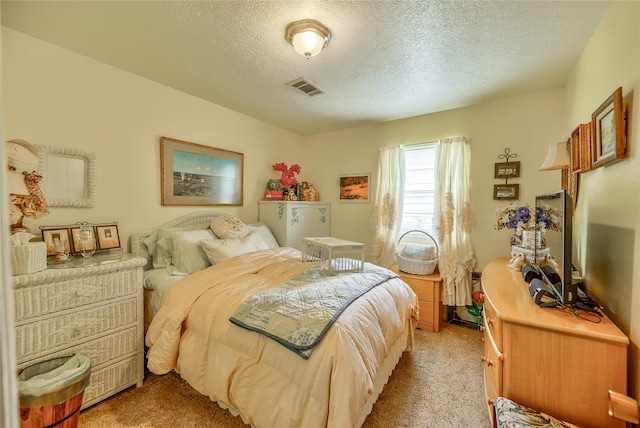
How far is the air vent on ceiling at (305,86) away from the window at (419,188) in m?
1.42

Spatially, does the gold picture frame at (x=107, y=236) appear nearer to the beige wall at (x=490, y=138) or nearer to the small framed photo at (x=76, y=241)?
the small framed photo at (x=76, y=241)

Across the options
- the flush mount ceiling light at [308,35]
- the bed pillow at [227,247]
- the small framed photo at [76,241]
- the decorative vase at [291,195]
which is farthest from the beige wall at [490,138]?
the small framed photo at [76,241]

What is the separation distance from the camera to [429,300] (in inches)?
114

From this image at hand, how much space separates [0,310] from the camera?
20.9 inches

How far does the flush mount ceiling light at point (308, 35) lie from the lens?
1684 mm

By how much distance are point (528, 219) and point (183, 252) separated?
290 centimetres

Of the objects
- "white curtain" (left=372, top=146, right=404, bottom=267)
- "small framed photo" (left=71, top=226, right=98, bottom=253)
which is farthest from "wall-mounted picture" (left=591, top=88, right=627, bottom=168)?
"small framed photo" (left=71, top=226, right=98, bottom=253)

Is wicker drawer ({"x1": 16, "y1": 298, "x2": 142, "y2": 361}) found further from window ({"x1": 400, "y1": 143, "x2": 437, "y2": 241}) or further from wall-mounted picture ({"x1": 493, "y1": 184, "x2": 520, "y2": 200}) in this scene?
wall-mounted picture ({"x1": 493, "y1": 184, "x2": 520, "y2": 200})

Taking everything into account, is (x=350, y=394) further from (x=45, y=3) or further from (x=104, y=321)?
(x=45, y=3)

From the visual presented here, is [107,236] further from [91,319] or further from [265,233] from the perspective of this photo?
[265,233]

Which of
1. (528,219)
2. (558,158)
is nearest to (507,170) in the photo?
(558,158)

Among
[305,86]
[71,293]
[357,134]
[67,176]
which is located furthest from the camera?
[357,134]

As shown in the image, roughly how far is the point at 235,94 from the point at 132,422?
2771 mm

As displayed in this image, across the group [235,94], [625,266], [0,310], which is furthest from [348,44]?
[0,310]
